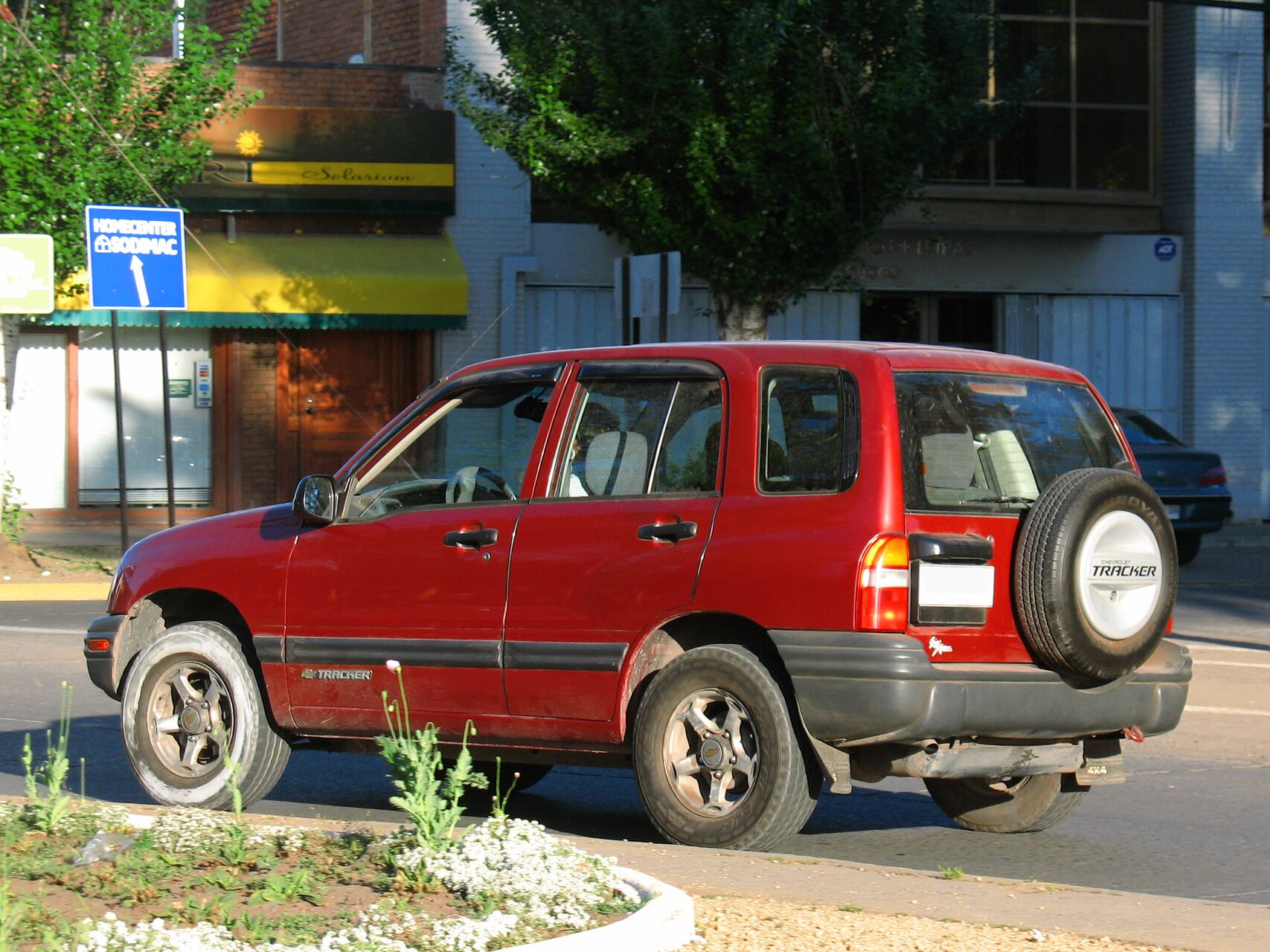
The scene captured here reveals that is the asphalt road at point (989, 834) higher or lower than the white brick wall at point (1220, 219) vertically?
lower

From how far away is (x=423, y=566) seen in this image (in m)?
6.80

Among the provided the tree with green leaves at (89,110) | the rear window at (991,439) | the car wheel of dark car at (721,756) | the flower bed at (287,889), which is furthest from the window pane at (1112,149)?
the flower bed at (287,889)

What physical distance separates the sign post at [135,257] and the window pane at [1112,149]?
14005 millimetres

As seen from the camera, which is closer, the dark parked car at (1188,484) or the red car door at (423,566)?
the red car door at (423,566)

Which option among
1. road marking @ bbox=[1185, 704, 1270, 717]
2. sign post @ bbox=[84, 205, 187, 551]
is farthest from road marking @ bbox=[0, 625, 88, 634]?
road marking @ bbox=[1185, 704, 1270, 717]

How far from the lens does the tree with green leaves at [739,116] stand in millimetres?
18797

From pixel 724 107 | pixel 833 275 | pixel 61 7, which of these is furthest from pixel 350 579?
pixel 833 275

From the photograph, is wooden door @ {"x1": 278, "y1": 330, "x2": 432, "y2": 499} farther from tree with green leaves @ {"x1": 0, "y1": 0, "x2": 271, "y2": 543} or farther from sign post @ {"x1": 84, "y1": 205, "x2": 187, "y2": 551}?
sign post @ {"x1": 84, "y1": 205, "x2": 187, "y2": 551}

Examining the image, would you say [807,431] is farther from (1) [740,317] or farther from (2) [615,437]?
(1) [740,317]

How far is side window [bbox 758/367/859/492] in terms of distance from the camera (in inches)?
239

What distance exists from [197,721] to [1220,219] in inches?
848

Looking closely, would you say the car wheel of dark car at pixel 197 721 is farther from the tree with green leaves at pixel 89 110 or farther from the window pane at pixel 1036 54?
the window pane at pixel 1036 54

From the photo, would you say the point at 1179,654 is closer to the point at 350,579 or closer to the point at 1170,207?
the point at 350,579

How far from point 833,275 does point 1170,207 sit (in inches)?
236
